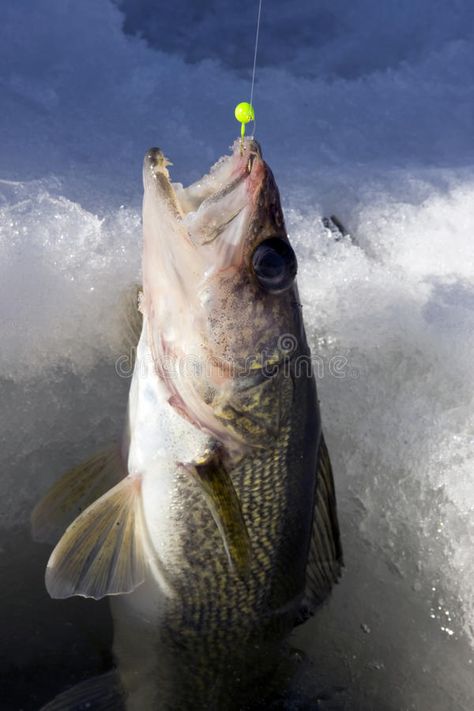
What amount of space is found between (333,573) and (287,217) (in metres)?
1.57

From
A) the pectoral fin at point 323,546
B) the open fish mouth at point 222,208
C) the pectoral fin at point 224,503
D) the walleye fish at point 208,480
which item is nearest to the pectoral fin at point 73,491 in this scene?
the walleye fish at point 208,480

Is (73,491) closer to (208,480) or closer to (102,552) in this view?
(102,552)

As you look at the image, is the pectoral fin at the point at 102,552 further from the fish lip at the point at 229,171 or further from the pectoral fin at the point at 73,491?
the fish lip at the point at 229,171

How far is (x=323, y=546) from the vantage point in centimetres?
184

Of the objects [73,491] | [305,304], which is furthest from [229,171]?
[305,304]

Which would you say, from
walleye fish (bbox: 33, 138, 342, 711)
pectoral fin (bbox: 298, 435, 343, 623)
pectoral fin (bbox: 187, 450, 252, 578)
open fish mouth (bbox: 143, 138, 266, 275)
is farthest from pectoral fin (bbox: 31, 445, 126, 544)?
open fish mouth (bbox: 143, 138, 266, 275)

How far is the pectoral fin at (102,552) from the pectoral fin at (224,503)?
0.68 feet

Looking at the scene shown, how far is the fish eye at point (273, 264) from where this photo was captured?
1485mm

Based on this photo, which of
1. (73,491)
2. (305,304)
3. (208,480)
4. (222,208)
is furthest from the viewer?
(305,304)

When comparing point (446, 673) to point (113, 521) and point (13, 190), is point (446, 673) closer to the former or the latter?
point (113, 521)

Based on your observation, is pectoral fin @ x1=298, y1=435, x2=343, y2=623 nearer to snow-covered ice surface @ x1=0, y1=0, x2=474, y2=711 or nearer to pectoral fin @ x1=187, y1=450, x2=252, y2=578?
snow-covered ice surface @ x1=0, y1=0, x2=474, y2=711

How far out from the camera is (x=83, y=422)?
217 cm

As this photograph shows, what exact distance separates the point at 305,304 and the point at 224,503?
119 cm

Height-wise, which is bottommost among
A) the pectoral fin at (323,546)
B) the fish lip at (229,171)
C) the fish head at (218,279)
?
the pectoral fin at (323,546)
